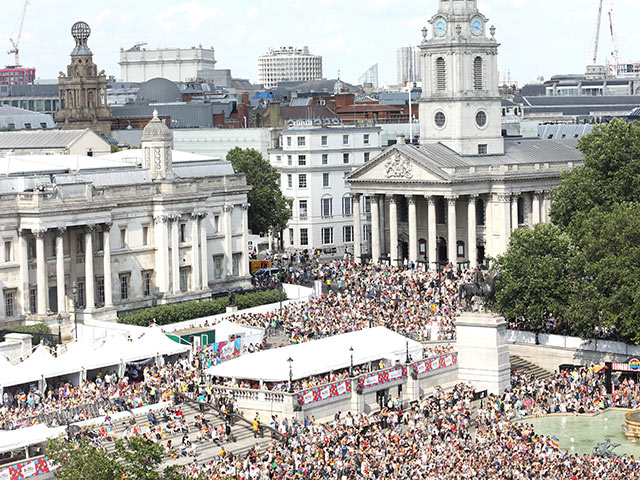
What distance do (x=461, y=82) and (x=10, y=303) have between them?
172 feet

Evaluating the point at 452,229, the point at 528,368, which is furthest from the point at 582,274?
the point at 452,229

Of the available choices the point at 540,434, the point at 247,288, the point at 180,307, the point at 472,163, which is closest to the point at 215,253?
the point at 247,288

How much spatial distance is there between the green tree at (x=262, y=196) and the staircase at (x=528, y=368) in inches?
1908

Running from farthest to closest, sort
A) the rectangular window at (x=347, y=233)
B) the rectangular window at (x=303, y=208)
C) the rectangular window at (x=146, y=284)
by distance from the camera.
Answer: the rectangular window at (x=347, y=233), the rectangular window at (x=303, y=208), the rectangular window at (x=146, y=284)

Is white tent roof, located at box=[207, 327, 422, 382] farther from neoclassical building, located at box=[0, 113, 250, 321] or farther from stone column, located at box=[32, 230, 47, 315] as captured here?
stone column, located at box=[32, 230, 47, 315]

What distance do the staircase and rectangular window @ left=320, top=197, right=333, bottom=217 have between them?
55.1m

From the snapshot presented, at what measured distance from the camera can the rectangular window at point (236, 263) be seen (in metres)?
112

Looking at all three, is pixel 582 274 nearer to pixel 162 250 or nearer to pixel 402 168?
pixel 162 250

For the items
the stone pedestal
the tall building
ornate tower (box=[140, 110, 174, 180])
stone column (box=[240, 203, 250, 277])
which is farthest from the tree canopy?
the tall building

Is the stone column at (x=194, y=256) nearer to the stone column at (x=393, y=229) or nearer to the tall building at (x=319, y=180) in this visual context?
the stone column at (x=393, y=229)

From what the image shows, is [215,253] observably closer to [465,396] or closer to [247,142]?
[465,396]

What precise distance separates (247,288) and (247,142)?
184ft

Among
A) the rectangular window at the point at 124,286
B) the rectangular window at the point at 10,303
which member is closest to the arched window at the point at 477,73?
the rectangular window at the point at 124,286

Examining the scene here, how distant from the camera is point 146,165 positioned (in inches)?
4156
